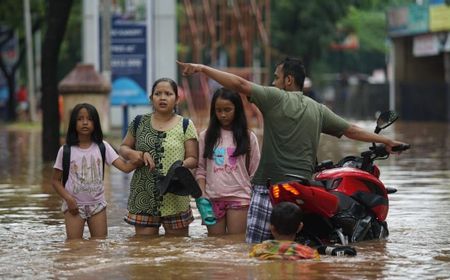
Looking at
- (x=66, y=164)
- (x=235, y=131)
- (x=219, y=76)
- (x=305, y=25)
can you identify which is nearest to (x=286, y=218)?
(x=219, y=76)

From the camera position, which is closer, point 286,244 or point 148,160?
point 286,244

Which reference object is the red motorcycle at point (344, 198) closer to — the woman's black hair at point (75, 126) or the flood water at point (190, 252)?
the flood water at point (190, 252)

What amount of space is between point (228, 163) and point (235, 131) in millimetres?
288

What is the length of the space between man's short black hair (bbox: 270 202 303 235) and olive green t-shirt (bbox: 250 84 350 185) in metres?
0.64

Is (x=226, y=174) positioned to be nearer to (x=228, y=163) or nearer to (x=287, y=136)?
(x=228, y=163)

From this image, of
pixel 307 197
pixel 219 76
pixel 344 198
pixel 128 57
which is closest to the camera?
pixel 307 197

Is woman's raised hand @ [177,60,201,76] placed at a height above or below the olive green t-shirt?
above

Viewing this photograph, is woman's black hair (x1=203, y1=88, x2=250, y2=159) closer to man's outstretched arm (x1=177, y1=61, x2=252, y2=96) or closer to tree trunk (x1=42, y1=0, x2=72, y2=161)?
man's outstretched arm (x1=177, y1=61, x2=252, y2=96)

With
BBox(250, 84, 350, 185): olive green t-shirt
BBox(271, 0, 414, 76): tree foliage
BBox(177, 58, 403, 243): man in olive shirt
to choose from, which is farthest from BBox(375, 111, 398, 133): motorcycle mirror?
BBox(271, 0, 414, 76): tree foliage

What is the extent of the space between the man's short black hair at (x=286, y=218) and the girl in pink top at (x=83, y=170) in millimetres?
1665

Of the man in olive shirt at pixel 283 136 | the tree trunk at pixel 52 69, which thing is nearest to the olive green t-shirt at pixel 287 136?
the man in olive shirt at pixel 283 136

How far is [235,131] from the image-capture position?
10.6 m

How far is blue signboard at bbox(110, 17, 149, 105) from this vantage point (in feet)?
98.2

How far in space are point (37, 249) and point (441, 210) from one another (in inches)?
189
